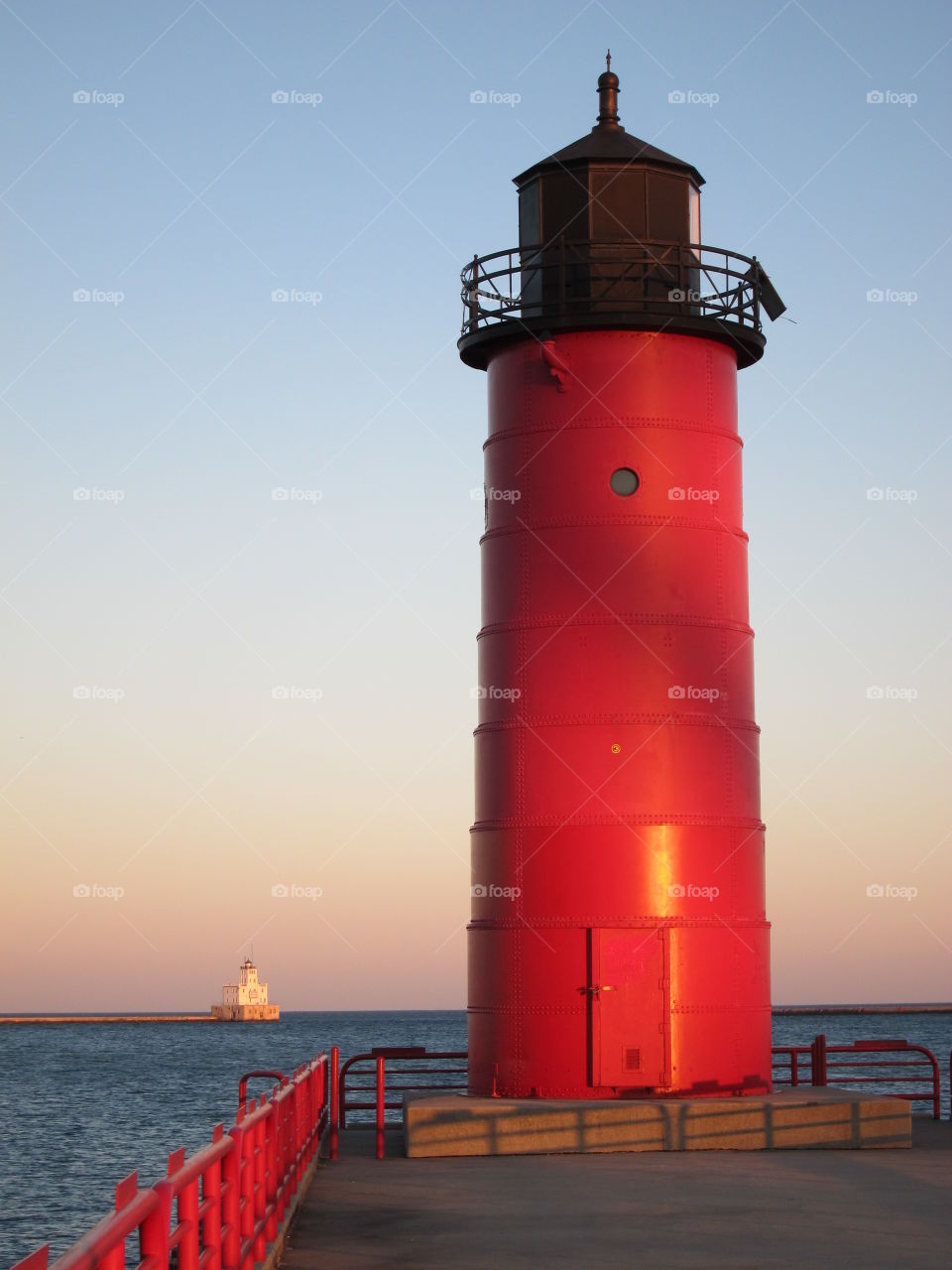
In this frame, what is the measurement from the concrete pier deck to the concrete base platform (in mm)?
226

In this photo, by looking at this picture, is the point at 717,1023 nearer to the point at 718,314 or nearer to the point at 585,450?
the point at 585,450

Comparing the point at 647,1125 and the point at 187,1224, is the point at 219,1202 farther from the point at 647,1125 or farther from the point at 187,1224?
the point at 647,1125

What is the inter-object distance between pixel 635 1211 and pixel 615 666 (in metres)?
6.26

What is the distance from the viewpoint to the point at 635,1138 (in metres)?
14.9

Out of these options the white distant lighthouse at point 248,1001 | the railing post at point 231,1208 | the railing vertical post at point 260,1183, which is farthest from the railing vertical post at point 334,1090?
the white distant lighthouse at point 248,1001

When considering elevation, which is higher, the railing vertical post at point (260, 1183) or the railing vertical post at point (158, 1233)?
the railing vertical post at point (158, 1233)

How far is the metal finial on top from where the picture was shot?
60.3ft

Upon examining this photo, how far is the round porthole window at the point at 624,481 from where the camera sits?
663 inches

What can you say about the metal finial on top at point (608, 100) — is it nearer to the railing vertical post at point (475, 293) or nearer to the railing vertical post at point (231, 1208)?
the railing vertical post at point (475, 293)

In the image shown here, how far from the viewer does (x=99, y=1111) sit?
176 feet

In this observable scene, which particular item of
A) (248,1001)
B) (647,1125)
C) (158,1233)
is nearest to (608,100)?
(647,1125)

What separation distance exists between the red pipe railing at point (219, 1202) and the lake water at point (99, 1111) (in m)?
13.6

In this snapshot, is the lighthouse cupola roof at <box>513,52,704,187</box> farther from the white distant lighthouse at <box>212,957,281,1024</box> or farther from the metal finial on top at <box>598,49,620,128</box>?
the white distant lighthouse at <box>212,957,281,1024</box>

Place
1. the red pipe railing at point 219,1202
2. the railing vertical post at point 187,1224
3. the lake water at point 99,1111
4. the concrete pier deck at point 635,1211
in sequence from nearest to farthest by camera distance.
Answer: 1. the red pipe railing at point 219,1202
2. the railing vertical post at point 187,1224
3. the concrete pier deck at point 635,1211
4. the lake water at point 99,1111
